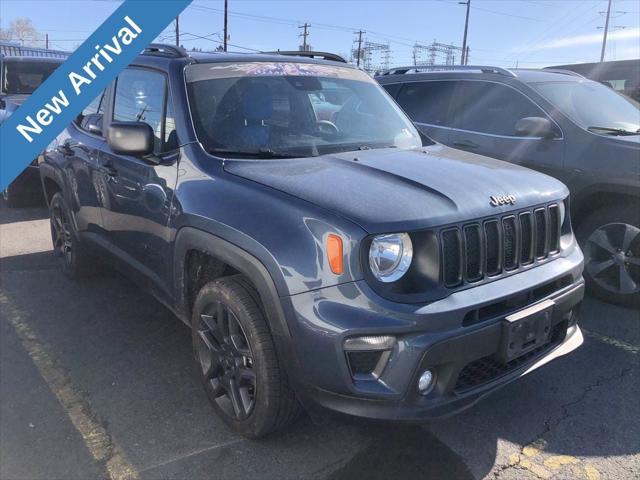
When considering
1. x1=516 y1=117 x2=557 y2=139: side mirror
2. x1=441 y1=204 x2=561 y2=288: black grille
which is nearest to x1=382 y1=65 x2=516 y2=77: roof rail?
x1=516 y1=117 x2=557 y2=139: side mirror

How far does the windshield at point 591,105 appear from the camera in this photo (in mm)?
4781

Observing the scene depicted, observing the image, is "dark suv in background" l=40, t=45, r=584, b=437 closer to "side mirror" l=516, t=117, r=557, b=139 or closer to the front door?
the front door

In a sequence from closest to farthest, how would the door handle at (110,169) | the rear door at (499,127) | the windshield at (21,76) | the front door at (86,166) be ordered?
the door handle at (110,169)
the front door at (86,166)
the rear door at (499,127)
the windshield at (21,76)

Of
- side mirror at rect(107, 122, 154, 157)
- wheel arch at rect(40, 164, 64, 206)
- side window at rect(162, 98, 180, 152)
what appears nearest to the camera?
side mirror at rect(107, 122, 154, 157)

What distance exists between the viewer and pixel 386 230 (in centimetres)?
225

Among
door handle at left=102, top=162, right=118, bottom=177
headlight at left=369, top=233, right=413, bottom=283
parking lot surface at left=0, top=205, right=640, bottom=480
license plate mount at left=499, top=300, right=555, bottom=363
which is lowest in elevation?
parking lot surface at left=0, top=205, right=640, bottom=480

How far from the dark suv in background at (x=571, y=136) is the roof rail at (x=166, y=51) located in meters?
1.78

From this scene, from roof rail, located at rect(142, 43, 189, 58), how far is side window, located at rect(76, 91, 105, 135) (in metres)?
→ 0.63

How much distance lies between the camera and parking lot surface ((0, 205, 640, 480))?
2.63 m

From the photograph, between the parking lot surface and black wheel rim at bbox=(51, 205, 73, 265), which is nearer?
the parking lot surface

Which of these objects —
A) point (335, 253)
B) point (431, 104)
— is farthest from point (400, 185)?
point (431, 104)

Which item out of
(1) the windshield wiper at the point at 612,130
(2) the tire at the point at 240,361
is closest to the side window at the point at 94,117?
(2) the tire at the point at 240,361

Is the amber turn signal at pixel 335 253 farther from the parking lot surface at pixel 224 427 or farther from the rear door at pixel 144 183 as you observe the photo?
the rear door at pixel 144 183

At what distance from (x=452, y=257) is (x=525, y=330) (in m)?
0.50
